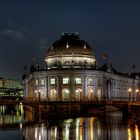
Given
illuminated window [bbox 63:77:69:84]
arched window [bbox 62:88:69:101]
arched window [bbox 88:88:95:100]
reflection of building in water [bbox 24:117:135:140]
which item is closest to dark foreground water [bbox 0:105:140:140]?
reflection of building in water [bbox 24:117:135:140]

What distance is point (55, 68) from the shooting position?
18662cm

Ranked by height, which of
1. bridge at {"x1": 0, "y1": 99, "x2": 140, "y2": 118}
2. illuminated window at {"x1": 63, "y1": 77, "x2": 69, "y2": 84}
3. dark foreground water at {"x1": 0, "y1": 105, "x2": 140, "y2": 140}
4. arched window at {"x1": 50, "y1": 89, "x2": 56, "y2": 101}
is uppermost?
illuminated window at {"x1": 63, "y1": 77, "x2": 69, "y2": 84}

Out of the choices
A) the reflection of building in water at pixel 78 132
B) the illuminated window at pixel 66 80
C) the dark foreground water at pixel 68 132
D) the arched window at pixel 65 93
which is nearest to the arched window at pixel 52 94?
the arched window at pixel 65 93

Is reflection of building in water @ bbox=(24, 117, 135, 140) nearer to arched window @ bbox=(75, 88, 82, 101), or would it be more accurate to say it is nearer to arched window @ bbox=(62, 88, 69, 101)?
arched window @ bbox=(75, 88, 82, 101)

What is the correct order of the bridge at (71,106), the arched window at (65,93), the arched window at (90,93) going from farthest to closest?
the arched window at (90,93) < the arched window at (65,93) < the bridge at (71,106)

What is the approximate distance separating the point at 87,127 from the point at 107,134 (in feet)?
42.8

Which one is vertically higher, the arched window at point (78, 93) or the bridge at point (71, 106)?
the arched window at point (78, 93)

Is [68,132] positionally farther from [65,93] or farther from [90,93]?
[90,93]

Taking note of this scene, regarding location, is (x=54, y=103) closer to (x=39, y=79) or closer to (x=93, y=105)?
(x=93, y=105)

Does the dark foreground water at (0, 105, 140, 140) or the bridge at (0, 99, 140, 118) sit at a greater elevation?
the bridge at (0, 99, 140, 118)

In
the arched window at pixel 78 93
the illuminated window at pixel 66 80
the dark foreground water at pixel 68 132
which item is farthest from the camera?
the illuminated window at pixel 66 80

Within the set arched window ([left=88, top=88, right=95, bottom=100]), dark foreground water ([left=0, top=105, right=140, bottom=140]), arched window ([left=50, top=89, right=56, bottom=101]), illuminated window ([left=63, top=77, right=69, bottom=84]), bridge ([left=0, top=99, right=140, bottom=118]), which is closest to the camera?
dark foreground water ([left=0, top=105, right=140, bottom=140])

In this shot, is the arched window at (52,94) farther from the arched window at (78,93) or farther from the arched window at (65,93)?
the arched window at (78,93)

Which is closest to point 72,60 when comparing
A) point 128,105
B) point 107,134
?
point 128,105
